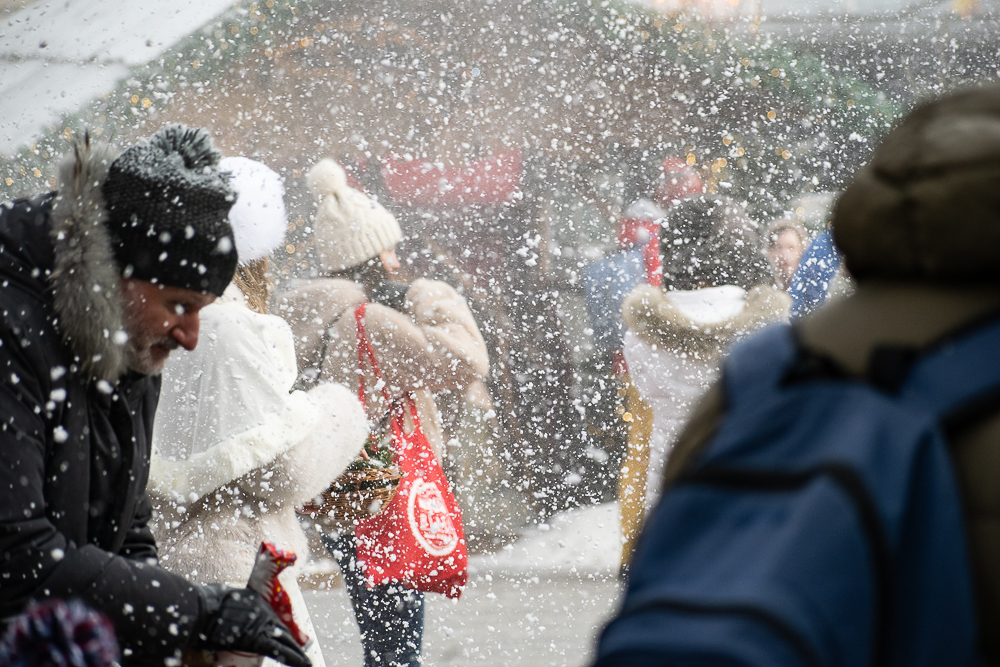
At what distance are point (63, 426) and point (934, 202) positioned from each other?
1.16 meters

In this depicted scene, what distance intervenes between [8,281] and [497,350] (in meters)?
3.14

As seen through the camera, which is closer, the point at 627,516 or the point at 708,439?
the point at 708,439

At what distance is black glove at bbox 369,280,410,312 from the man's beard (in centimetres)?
124

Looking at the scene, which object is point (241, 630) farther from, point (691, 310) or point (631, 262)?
point (631, 262)

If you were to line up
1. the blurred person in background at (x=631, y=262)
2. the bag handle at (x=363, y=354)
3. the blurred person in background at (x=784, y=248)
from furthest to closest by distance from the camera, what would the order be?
the blurred person in background at (x=631, y=262), the blurred person in background at (x=784, y=248), the bag handle at (x=363, y=354)

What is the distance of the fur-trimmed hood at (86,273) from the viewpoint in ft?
4.33

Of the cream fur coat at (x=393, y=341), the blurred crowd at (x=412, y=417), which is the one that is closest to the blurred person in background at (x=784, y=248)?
the blurred crowd at (x=412, y=417)

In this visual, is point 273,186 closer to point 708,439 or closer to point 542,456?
point 708,439

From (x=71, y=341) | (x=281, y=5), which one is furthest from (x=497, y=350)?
(x=71, y=341)

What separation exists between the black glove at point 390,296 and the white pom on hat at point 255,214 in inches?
22.5

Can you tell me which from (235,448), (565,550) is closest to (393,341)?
(235,448)

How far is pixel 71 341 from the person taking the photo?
1.33 m

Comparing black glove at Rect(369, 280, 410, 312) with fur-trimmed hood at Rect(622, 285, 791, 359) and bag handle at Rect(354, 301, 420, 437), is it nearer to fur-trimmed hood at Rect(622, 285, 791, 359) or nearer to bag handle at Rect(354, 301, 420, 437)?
bag handle at Rect(354, 301, 420, 437)

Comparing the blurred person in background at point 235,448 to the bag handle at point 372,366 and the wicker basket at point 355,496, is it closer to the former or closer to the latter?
the wicker basket at point 355,496
